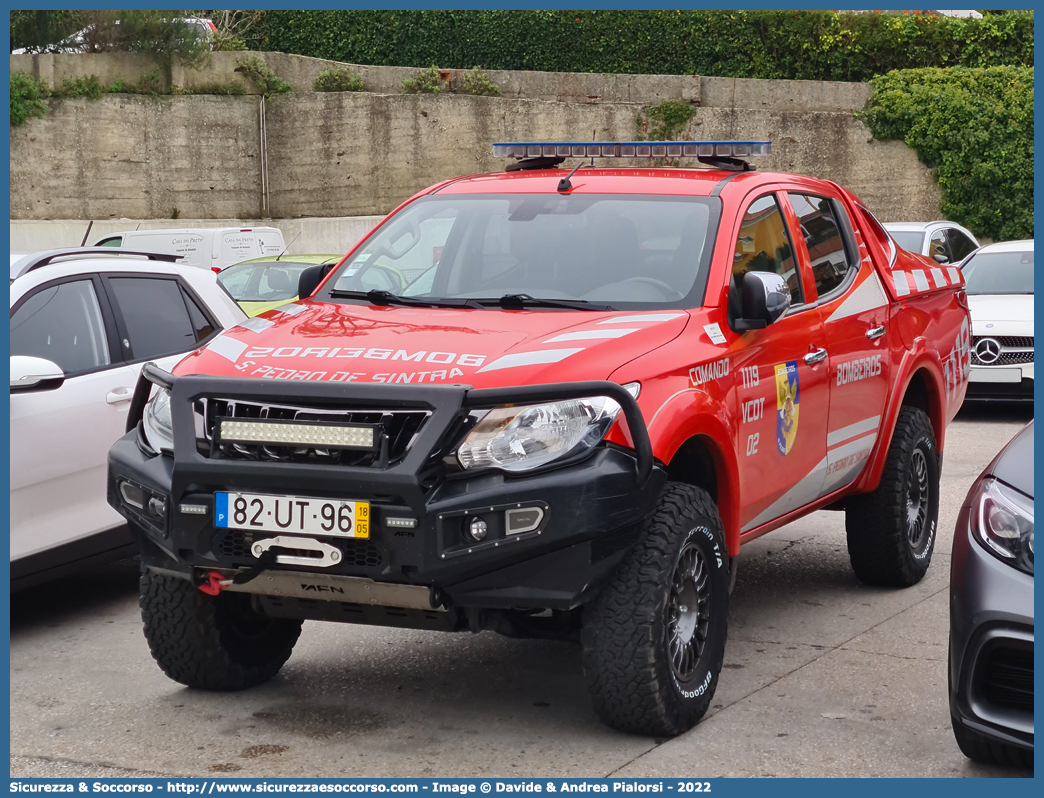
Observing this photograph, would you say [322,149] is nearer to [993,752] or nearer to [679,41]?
[679,41]

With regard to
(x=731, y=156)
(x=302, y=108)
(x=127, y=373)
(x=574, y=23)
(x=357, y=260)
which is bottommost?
(x=127, y=373)

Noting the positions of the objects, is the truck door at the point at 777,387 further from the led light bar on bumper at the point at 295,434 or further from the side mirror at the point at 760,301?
the led light bar on bumper at the point at 295,434

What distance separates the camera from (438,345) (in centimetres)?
433

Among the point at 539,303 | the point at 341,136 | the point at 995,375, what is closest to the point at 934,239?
the point at 995,375

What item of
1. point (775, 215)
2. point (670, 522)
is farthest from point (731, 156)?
point (670, 522)

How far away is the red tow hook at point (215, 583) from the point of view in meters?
4.24

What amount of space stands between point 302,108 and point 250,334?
907 inches

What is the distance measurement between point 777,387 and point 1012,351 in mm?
8236

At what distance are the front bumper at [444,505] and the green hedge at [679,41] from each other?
26217 millimetres

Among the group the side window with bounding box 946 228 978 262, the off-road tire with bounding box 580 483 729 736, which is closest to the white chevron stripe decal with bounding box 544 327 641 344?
the off-road tire with bounding box 580 483 729 736

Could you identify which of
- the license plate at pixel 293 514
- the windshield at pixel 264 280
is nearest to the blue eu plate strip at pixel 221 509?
the license plate at pixel 293 514

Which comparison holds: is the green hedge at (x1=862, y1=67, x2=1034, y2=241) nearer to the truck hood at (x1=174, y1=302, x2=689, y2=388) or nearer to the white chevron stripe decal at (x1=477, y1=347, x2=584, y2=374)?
the truck hood at (x1=174, y1=302, x2=689, y2=388)

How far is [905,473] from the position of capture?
6371 mm
